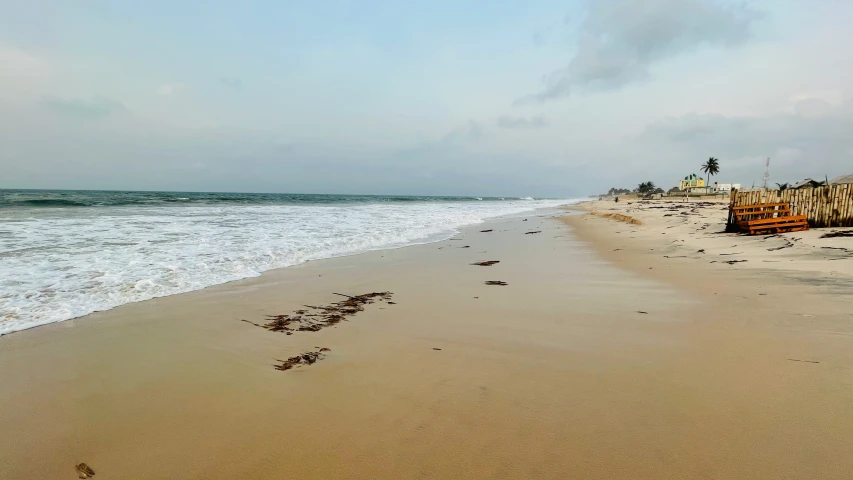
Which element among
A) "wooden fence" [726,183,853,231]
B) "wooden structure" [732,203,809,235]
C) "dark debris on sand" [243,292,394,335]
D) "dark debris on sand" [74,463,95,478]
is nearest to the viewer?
"dark debris on sand" [74,463,95,478]

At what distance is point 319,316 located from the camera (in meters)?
4.62

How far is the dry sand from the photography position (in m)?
2.04

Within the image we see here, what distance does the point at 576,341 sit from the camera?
3697 millimetres

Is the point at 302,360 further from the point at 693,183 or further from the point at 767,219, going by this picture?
the point at 693,183

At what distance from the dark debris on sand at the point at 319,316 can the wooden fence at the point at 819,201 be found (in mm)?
11555

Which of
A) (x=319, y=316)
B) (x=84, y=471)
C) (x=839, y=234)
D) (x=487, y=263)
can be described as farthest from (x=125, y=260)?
(x=839, y=234)

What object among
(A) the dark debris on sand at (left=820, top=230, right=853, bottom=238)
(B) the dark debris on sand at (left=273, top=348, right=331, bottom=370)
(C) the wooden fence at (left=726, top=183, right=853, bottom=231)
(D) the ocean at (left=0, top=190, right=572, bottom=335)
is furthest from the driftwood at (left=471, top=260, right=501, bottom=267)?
(C) the wooden fence at (left=726, top=183, right=853, bottom=231)

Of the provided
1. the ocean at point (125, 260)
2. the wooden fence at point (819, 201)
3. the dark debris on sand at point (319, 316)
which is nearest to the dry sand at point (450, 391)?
the dark debris on sand at point (319, 316)

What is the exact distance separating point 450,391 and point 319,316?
238 centimetres

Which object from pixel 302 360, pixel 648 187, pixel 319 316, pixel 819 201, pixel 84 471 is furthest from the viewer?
pixel 648 187

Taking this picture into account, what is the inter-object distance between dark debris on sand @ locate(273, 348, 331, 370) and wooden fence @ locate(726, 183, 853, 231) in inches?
497

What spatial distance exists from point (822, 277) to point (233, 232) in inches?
533

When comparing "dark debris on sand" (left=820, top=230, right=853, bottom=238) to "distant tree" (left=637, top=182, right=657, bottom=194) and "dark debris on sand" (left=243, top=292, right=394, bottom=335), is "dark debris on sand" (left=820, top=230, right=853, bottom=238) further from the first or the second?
"distant tree" (left=637, top=182, right=657, bottom=194)

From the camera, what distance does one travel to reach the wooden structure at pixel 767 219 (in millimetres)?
10047
